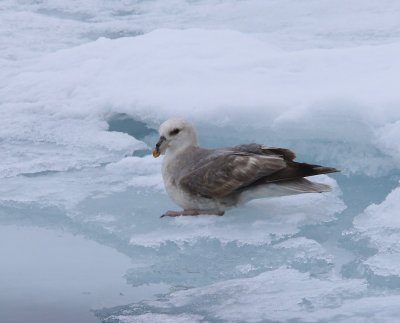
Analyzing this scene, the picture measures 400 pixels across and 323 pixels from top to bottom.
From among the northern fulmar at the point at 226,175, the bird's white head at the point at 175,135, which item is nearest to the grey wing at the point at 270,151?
the northern fulmar at the point at 226,175

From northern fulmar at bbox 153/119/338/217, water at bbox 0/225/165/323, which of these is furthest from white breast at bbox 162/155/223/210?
water at bbox 0/225/165/323

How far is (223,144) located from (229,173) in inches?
43.6

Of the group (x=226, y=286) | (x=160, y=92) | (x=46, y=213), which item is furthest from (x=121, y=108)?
(x=226, y=286)

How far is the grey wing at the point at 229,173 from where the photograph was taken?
169 inches

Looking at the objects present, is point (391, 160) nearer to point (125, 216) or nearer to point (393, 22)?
point (125, 216)

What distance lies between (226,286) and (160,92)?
2.20 meters

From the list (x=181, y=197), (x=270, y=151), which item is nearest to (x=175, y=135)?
(x=181, y=197)

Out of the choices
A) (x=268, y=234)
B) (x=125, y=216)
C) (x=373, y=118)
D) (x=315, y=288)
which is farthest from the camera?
(x=373, y=118)

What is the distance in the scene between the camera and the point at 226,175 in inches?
170

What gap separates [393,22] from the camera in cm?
779

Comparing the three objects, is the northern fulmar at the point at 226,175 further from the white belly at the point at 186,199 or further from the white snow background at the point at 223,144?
Answer: the white snow background at the point at 223,144

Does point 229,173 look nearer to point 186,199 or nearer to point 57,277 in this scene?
point 186,199

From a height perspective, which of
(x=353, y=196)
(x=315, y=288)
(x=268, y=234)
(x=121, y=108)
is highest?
(x=121, y=108)

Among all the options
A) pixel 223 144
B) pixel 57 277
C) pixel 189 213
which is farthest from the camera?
pixel 223 144
